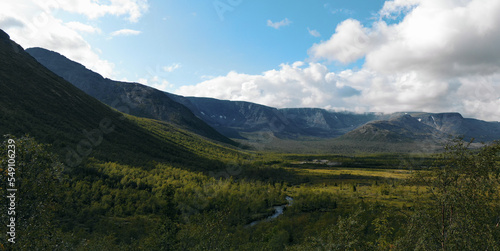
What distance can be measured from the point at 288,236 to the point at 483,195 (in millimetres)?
61331

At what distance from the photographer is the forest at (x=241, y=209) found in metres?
17.3

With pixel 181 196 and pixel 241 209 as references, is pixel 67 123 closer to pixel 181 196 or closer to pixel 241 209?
pixel 181 196

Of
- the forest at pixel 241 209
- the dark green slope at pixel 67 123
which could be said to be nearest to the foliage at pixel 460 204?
the forest at pixel 241 209

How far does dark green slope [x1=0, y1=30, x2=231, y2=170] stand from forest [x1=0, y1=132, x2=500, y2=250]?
1343 cm

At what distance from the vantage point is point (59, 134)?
111188 millimetres

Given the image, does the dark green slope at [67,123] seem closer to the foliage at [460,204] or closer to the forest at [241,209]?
the forest at [241,209]

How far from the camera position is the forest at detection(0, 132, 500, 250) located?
680 inches

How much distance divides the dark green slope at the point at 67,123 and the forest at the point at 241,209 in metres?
13.4

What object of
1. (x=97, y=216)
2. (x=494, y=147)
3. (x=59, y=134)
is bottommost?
(x=97, y=216)

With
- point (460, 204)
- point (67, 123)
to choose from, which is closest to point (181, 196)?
point (67, 123)

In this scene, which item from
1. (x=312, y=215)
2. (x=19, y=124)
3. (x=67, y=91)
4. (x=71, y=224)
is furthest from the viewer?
(x=67, y=91)

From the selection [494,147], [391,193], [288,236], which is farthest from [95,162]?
[391,193]

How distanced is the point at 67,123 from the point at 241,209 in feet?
379

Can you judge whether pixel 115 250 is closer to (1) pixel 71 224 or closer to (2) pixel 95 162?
(1) pixel 71 224
